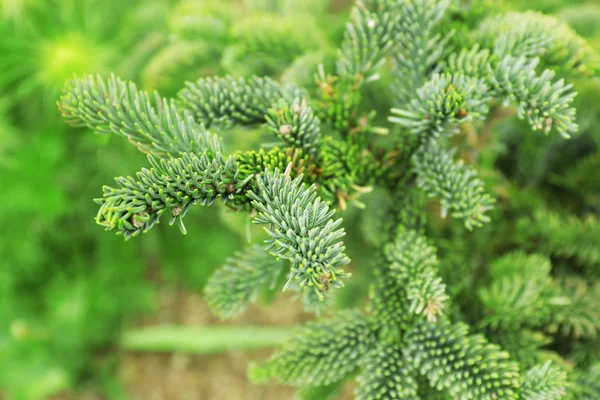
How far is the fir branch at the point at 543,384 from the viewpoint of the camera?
0.49 metres

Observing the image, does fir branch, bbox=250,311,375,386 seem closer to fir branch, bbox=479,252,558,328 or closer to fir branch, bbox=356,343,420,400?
fir branch, bbox=356,343,420,400

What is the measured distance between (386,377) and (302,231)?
24 centimetres

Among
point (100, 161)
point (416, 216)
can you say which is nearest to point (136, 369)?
point (100, 161)

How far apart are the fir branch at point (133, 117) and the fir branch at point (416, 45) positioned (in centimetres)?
27

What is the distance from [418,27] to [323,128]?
0.69 ft

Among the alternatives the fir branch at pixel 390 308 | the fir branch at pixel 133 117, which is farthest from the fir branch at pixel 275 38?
the fir branch at pixel 390 308

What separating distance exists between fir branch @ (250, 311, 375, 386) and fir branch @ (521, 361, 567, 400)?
169mm

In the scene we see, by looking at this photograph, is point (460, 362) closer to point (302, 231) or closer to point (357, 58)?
point (302, 231)

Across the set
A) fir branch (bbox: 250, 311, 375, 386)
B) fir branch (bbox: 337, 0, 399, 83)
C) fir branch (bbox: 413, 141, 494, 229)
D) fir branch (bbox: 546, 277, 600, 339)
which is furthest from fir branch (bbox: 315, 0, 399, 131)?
fir branch (bbox: 546, 277, 600, 339)

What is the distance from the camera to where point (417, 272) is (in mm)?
552

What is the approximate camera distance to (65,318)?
120cm

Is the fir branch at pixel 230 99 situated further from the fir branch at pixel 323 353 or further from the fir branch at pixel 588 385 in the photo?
the fir branch at pixel 588 385

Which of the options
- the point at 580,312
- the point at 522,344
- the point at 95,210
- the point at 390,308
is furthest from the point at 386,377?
the point at 95,210

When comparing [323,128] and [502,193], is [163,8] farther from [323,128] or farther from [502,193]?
[502,193]
